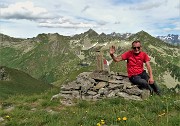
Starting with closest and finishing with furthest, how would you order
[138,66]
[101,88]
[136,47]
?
[136,47], [138,66], [101,88]

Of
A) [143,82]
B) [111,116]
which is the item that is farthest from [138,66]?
[111,116]

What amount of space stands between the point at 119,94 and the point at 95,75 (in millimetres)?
4256

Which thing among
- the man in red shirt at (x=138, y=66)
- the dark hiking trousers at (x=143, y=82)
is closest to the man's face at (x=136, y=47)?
the man in red shirt at (x=138, y=66)

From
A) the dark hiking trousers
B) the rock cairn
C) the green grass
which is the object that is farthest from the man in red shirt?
the green grass

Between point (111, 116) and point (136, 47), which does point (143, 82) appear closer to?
point (136, 47)

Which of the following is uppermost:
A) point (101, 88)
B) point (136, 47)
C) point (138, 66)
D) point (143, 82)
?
point (136, 47)

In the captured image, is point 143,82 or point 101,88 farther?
point 101,88

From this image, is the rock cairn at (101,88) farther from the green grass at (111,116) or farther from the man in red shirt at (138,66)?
the green grass at (111,116)

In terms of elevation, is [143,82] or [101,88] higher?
[143,82]

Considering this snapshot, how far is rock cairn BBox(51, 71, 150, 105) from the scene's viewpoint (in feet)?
54.9

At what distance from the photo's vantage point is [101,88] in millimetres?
19016

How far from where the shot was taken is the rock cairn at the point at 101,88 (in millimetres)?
16719

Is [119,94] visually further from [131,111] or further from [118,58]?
[131,111]

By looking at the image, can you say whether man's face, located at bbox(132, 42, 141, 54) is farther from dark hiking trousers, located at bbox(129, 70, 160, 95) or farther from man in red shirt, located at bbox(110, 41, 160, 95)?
dark hiking trousers, located at bbox(129, 70, 160, 95)
